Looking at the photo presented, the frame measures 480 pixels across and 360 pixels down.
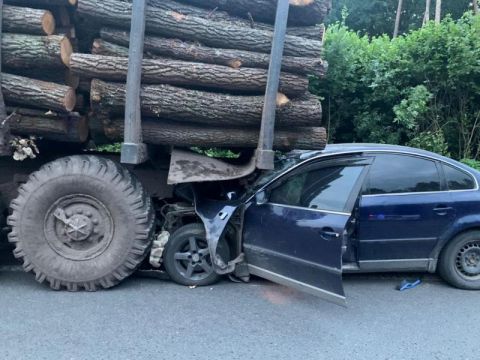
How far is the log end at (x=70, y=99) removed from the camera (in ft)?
15.1

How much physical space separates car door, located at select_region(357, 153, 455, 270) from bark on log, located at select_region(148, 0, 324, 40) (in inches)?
60.7

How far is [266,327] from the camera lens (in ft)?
13.4

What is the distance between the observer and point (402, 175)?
504 cm

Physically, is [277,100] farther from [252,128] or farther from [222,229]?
[222,229]

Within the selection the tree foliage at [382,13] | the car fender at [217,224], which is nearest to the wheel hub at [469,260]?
the car fender at [217,224]

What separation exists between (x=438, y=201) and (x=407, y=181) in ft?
1.27

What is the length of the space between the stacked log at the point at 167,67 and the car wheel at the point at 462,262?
209 centimetres

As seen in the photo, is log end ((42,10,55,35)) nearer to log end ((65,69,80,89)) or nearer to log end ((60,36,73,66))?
log end ((60,36,73,66))

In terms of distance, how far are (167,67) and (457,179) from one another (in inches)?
133

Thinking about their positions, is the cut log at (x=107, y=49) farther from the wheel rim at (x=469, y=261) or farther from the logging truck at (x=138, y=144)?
the wheel rim at (x=469, y=261)

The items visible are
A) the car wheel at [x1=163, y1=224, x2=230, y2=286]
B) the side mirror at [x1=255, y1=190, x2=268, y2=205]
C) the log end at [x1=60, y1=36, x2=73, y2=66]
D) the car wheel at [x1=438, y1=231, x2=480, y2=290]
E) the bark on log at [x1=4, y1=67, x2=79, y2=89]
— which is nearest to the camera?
the log end at [x1=60, y1=36, x2=73, y2=66]

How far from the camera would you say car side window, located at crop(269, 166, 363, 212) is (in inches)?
179

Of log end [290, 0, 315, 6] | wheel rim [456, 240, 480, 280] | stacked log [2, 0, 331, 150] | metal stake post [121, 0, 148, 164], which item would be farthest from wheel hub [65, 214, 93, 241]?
wheel rim [456, 240, 480, 280]

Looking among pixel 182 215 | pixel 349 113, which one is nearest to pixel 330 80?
pixel 349 113
